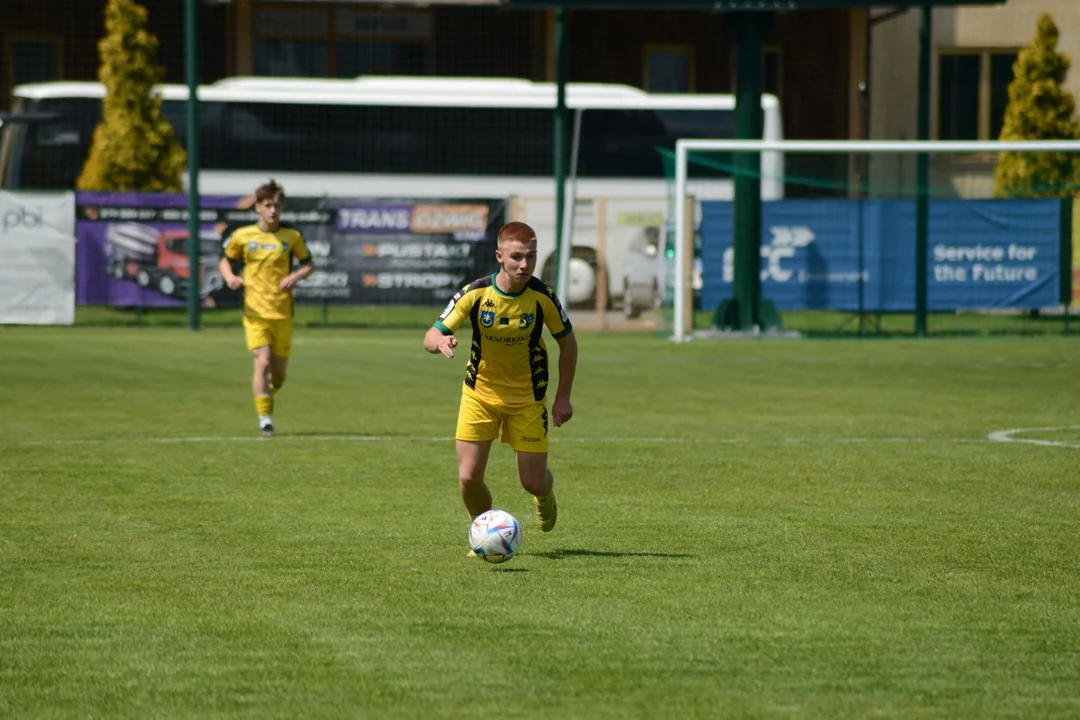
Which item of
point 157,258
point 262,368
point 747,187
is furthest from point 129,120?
point 262,368

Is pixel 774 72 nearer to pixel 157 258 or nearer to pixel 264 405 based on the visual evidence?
pixel 157 258

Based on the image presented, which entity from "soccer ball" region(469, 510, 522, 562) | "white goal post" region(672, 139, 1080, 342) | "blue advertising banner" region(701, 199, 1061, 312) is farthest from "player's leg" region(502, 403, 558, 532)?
"blue advertising banner" region(701, 199, 1061, 312)

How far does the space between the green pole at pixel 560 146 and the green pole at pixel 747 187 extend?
9.51 feet

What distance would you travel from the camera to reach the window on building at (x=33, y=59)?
41.2 metres

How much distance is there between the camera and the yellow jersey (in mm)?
13555

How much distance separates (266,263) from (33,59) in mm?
30052

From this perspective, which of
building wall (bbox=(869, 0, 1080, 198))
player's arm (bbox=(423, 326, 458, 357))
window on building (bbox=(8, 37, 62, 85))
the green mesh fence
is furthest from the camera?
window on building (bbox=(8, 37, 62, 85))

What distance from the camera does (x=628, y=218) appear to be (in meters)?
30.5

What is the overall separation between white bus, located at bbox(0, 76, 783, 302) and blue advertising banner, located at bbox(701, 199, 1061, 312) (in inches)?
223

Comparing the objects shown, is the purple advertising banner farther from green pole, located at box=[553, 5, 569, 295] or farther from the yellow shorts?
the yellow shorts

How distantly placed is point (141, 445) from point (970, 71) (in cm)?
3163

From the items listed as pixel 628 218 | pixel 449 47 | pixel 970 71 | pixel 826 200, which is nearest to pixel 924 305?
pixel 826 200

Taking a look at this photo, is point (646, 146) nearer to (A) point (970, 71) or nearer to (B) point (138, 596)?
(A) point (970, 71)

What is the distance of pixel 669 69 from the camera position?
43812 mm
